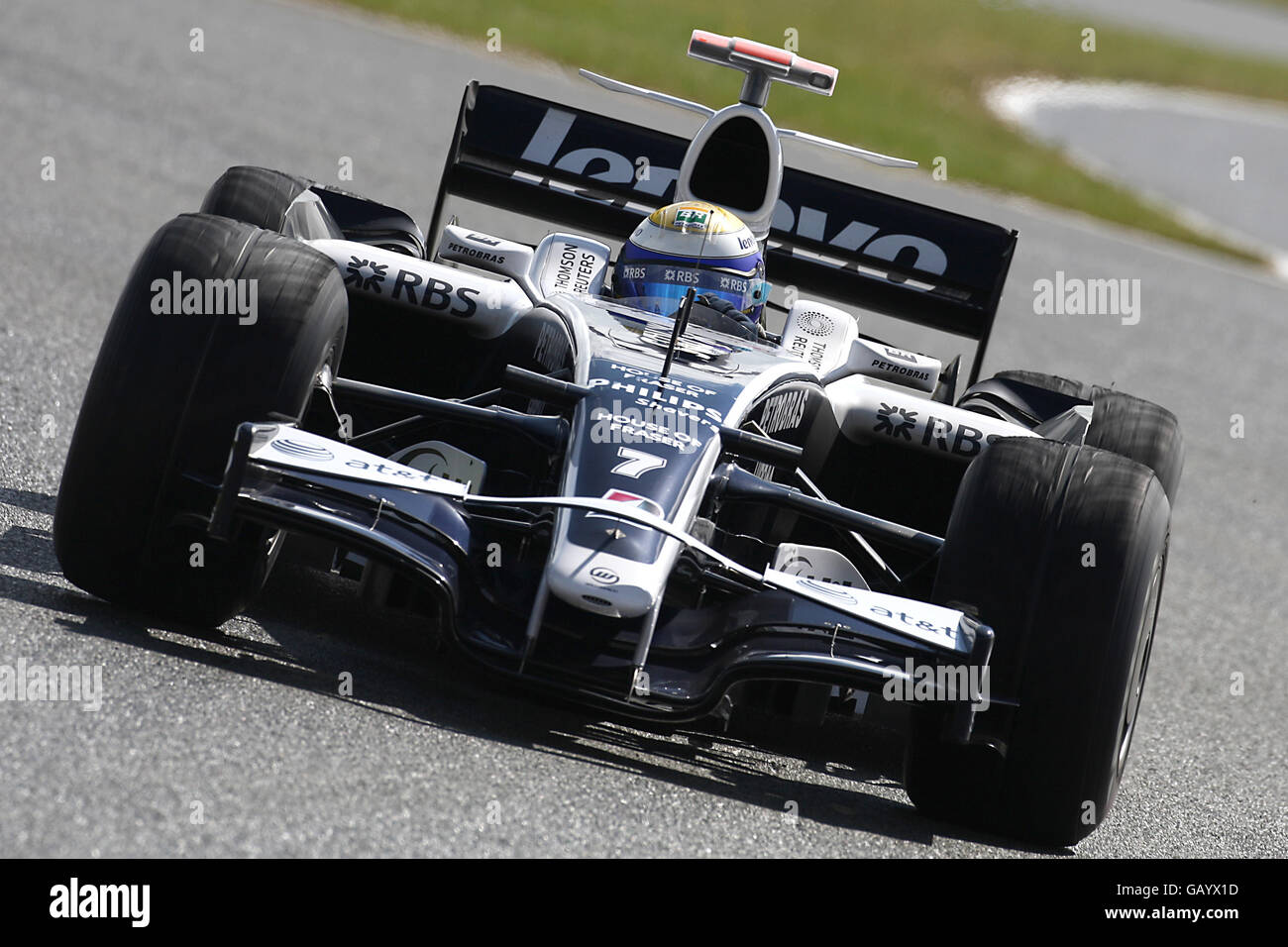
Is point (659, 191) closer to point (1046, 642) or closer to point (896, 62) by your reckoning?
point (1046, 642)

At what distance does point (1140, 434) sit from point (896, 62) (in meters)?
22.1

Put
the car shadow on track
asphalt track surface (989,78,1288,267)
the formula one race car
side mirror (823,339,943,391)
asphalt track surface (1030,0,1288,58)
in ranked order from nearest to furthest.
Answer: the formula one race car → the car shadow on track → side mirror (823,339,943,391) → asphalt track surface (989,78,1288,267) → asphalt track surface (1030,0,1288,58)

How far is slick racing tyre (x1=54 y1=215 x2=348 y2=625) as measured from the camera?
4590 mm

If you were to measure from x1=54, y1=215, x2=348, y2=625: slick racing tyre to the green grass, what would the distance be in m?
15.1

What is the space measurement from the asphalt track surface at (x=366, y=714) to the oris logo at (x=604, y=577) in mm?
469

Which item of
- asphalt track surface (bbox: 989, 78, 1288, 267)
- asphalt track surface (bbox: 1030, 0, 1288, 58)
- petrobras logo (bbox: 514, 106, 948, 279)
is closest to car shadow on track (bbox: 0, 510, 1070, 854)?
petrobras logo (bbox: 514, 106, 948, 279)

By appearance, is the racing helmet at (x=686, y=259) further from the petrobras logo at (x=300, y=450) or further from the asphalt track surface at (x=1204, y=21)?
the asphalt track surface at (x=1204, y=21)

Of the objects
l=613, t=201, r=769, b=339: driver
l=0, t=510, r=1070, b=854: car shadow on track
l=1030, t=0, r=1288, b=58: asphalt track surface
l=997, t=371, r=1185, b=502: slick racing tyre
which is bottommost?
l=0, t=510, r=1070, b=854: car shadow on track

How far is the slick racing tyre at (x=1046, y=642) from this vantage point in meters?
4.50

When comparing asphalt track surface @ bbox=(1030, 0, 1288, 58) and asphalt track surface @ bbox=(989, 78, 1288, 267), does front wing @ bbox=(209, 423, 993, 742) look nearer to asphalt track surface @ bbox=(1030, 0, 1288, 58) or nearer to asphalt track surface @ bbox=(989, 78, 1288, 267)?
asphalt track surface @ bbox=(989, 78, 1288, 267)

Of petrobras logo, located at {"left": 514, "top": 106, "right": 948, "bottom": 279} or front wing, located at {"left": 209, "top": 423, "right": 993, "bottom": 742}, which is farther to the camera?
petrobras logo, located at {"left": 514, "top": 106, "right": 948, "bottom": 279}
